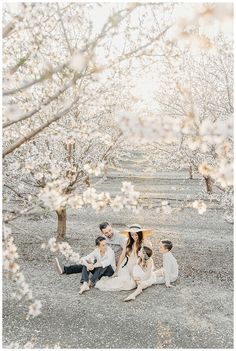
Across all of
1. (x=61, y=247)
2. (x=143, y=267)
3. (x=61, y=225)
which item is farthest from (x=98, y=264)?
(x=61, y=247)

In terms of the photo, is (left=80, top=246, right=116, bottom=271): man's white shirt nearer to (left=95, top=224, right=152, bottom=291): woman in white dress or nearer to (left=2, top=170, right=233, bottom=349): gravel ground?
(left=95, top=224, right=152, bottom=291): woman in white dress

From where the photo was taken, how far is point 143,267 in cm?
914

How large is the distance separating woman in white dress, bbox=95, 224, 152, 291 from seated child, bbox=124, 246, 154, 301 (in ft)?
0.34

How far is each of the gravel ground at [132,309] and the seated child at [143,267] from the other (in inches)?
11.4

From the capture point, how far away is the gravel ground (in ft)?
21.9

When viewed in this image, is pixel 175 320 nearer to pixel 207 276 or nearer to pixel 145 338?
pixel 145 338

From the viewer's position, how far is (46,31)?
5289 mm

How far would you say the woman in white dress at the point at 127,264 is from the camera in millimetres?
8719

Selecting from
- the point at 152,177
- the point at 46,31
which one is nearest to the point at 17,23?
the point at 46,31

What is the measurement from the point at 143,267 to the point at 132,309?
153 cm

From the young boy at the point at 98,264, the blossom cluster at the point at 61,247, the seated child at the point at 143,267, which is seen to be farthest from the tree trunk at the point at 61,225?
the blossom cluster at the point at 61,247

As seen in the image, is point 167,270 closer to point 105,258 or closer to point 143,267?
point 143,267

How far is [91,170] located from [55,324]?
3.18 m

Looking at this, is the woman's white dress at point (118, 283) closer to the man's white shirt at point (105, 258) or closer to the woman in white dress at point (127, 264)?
the woman in white dress at point (127, 264)
